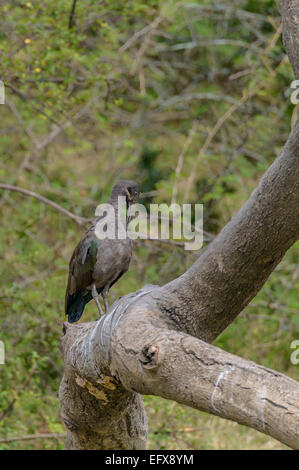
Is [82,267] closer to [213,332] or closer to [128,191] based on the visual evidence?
[128,191]

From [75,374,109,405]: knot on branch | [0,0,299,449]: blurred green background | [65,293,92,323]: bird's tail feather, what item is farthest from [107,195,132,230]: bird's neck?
[0,0,299,449]: blurred green background

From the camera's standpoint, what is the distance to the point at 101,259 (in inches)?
148

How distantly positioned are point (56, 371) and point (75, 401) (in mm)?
2327

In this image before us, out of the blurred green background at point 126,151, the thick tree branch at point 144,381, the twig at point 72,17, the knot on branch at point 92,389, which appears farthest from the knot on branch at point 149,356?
the twig at point 72,17

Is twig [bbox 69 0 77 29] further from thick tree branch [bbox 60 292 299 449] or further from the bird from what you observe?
thick tree branch [bbox 60 292 299 449]

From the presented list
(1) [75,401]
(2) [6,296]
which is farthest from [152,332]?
(2) [6,296]

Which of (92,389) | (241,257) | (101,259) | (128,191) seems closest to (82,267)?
(101,259)

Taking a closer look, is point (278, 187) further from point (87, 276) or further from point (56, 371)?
point (56, 371)

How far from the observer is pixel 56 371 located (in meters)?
5.78

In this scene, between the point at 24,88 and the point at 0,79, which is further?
the point at 24,88

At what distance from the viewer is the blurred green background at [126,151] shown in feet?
17.3

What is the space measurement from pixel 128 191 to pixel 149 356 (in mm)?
1469

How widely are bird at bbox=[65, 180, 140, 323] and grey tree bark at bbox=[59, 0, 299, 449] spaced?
20.2 inches
